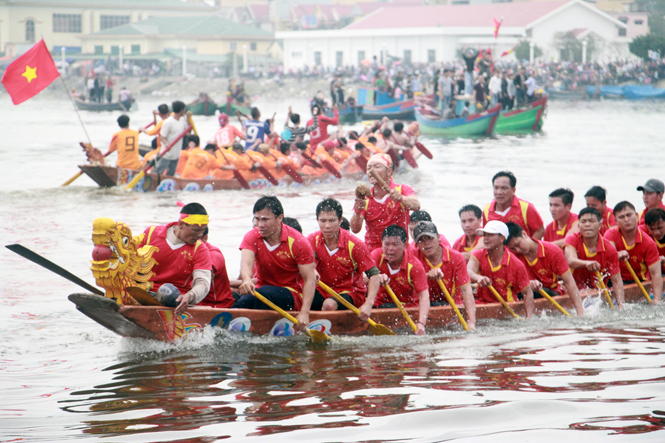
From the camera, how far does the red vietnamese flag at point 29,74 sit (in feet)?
31.7

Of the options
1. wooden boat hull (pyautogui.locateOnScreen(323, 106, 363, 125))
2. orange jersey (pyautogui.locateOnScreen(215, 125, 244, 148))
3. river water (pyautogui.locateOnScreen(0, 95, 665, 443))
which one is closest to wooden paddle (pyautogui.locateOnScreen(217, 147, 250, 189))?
orange jersey (pyautogui.locateOnScreen(215, 125, 244, 148))

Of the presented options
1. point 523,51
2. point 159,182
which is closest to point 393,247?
point 159,182

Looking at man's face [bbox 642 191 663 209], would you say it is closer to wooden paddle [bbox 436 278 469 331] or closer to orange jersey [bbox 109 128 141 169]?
wooden paddle [bbox 436 278 469 331]

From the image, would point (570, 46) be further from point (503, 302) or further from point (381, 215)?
point (503, 302)

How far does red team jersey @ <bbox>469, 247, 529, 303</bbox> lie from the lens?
21.5ft

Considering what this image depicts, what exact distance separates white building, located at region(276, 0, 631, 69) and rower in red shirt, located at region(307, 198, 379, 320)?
4445cm

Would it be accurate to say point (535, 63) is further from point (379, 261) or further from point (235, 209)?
point (379, 261)

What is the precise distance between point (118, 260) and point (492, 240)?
3.04m

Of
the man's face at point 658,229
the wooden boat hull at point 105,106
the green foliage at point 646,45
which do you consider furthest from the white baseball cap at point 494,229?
the green foliage at point 646,45

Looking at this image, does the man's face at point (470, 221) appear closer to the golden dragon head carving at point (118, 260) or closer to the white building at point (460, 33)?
the golden dragon head carving at point (118, 260)

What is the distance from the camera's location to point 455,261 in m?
6.38

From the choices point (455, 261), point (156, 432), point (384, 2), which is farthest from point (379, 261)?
point (384, 2)

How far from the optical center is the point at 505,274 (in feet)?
21.8

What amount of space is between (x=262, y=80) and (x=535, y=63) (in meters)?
18.7
